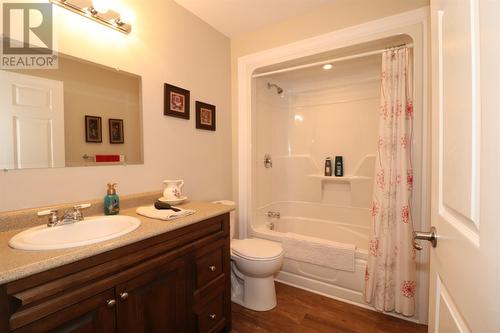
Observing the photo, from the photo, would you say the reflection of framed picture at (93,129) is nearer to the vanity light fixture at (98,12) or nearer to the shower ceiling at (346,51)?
the vanity light fixture at (98,12)

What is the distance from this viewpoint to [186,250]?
1237 millimetres

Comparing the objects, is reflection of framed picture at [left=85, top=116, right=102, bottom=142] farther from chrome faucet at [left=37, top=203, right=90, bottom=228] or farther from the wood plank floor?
the wood plank floor

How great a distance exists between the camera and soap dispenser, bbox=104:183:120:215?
1322mm

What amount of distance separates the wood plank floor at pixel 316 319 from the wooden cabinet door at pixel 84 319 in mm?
1048

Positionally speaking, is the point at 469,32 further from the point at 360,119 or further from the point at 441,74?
the point at 360,119

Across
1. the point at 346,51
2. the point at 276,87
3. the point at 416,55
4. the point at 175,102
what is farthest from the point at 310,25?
the point at 175,102

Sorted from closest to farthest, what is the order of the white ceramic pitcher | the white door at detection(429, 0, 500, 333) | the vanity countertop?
the white door at detection(429, 0, 500, 333)
the vanity countertop
the white ceramic pitcher

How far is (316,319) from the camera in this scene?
1746mm

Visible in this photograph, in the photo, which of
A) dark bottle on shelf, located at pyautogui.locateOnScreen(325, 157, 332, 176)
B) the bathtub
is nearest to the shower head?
→ dark bottle on shelf, located at pyautogui.locateOnScreen(325, 157, 332, 176)

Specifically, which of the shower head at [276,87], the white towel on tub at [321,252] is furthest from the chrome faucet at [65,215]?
the shower head at [276,87]

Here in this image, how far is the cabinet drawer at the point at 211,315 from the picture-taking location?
4.42 ft

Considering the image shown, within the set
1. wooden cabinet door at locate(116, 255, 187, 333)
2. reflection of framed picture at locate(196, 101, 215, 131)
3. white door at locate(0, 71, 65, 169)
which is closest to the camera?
wooden cabinet door at locate(116, 255, 187, 333)

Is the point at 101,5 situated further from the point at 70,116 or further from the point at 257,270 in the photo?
the point at 257,270

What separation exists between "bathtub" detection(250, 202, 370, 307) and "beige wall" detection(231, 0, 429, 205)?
0.64m
